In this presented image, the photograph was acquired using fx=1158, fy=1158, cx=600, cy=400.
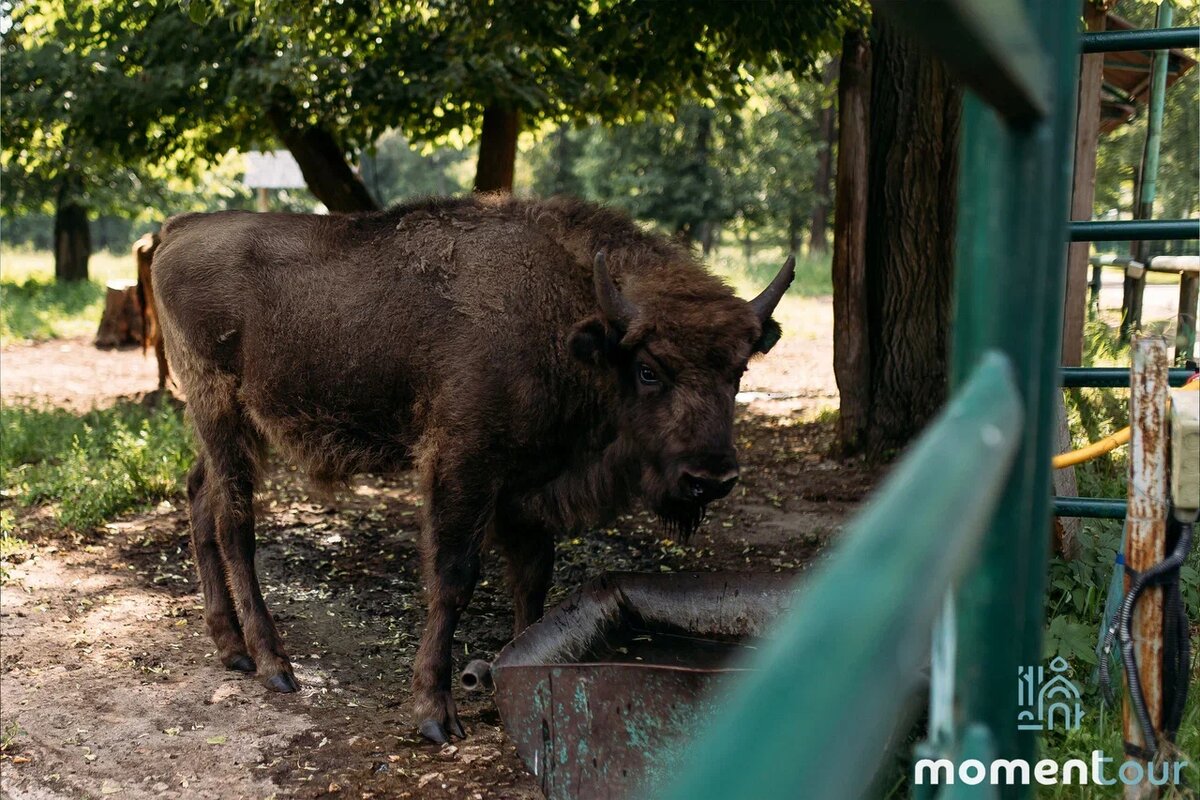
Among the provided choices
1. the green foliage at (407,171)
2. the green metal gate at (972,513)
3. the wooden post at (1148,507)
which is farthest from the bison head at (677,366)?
the green foliage at (407,171)

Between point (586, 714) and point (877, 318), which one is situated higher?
point (877, 318)

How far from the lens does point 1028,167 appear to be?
3.40 feet

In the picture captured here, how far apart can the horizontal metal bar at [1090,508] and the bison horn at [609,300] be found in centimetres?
170

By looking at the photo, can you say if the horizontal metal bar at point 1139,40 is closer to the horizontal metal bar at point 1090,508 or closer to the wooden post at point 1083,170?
the horizontal metal bar at point 1090,508

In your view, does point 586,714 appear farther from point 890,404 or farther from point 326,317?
point 890,404

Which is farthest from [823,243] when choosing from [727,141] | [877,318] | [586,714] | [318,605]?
[586,714]

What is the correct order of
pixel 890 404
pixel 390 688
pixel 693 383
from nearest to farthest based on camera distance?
1. pixel 693 383
2. pixel 390 688
3. pixel 890 404

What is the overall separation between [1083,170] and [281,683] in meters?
5.24

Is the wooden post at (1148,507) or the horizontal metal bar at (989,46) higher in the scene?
the horizontal metal bar at (989,46)

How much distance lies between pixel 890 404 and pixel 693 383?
13.0 feet

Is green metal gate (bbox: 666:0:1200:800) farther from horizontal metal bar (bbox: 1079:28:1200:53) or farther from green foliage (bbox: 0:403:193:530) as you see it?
green foliage (bbox: 0:403:193:530)

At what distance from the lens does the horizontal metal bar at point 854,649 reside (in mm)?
535

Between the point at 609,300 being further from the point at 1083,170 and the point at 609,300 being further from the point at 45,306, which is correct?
the point at 45,306

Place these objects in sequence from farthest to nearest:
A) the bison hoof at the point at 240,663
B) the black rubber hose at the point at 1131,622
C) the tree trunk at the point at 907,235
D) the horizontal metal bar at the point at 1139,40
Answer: the tree trunk at the point at 907,235, the bison hoof at the point at 240,663, the horizontal metal bar at the point at 1139,40, the black rubber hose at the point at 1131,622
